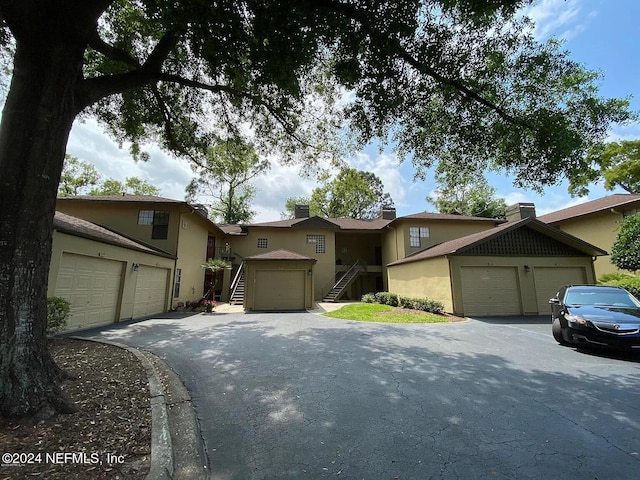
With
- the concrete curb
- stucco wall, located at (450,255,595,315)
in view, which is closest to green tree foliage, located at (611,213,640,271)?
stucco wall, located at (450,255,595,315)

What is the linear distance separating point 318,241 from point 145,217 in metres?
11.7

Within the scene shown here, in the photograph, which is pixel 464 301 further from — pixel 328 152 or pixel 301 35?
pixel 301 35

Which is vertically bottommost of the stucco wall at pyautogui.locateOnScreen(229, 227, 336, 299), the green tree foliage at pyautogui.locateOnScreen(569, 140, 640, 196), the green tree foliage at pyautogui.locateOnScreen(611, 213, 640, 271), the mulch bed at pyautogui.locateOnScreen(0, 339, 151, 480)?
the mulch bed at pyautogui.locateOnScreen(0, 339, 151, 480)

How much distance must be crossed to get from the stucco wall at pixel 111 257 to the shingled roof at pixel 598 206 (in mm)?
23868

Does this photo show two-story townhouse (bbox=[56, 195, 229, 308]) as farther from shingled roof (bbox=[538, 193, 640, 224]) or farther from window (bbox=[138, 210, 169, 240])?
shingled roof (bbox=[538, 193, 640, 224])

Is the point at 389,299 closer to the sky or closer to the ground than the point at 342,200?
closer to the ground

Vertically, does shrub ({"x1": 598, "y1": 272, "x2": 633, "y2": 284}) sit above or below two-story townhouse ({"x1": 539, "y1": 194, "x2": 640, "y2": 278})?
below

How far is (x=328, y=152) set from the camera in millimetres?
10227

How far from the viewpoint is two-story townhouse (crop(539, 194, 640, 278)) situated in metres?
15.5

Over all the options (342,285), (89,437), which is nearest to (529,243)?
(342,285)

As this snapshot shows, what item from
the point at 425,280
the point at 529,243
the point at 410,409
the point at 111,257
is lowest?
the point at 410,409

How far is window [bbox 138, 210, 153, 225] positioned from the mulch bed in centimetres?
1334

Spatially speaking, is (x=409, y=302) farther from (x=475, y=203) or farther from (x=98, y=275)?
(x=475, y=203)

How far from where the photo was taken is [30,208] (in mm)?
3330
